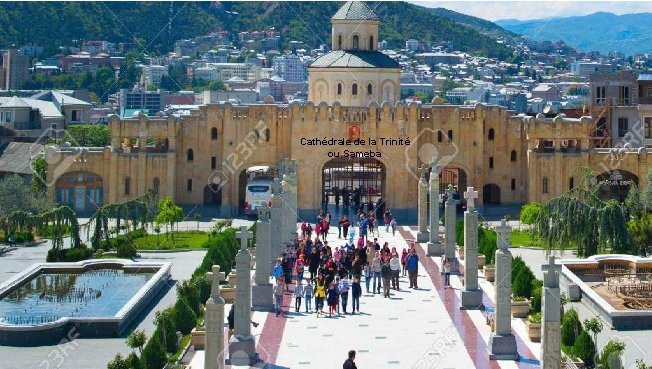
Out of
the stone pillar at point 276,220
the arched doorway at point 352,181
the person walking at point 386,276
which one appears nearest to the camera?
the person walking at point 386,276

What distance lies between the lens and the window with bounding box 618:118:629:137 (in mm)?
81312

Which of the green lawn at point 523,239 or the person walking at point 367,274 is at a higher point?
the green lawn at point 523,239

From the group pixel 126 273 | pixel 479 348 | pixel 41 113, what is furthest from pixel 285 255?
pixel 41 113

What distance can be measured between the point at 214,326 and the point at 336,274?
13.2 m

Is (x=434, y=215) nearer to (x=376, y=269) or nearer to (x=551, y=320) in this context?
(x=376, y=269)

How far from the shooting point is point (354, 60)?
69.4 m

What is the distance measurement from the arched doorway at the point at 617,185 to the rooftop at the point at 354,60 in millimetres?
12233

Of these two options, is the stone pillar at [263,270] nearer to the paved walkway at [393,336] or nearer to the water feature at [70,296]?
the paved walkway at [393,336]

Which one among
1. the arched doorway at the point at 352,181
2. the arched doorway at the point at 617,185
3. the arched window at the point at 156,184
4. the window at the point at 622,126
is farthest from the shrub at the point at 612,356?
the window at the point at 622,126

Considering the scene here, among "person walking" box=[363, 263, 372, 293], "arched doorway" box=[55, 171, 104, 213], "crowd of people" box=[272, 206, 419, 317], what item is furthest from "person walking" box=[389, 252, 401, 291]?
"arched doorway" box=[55, 171, 104, 213]

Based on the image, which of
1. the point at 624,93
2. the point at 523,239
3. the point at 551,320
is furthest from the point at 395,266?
the point at 624,93

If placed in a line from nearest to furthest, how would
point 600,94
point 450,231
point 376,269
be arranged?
1. point 376,269
2. point 450,231
3. point 600,94

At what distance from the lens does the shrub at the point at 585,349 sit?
99.2 ft

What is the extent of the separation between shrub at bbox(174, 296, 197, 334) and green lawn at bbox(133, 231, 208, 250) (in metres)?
18.3
